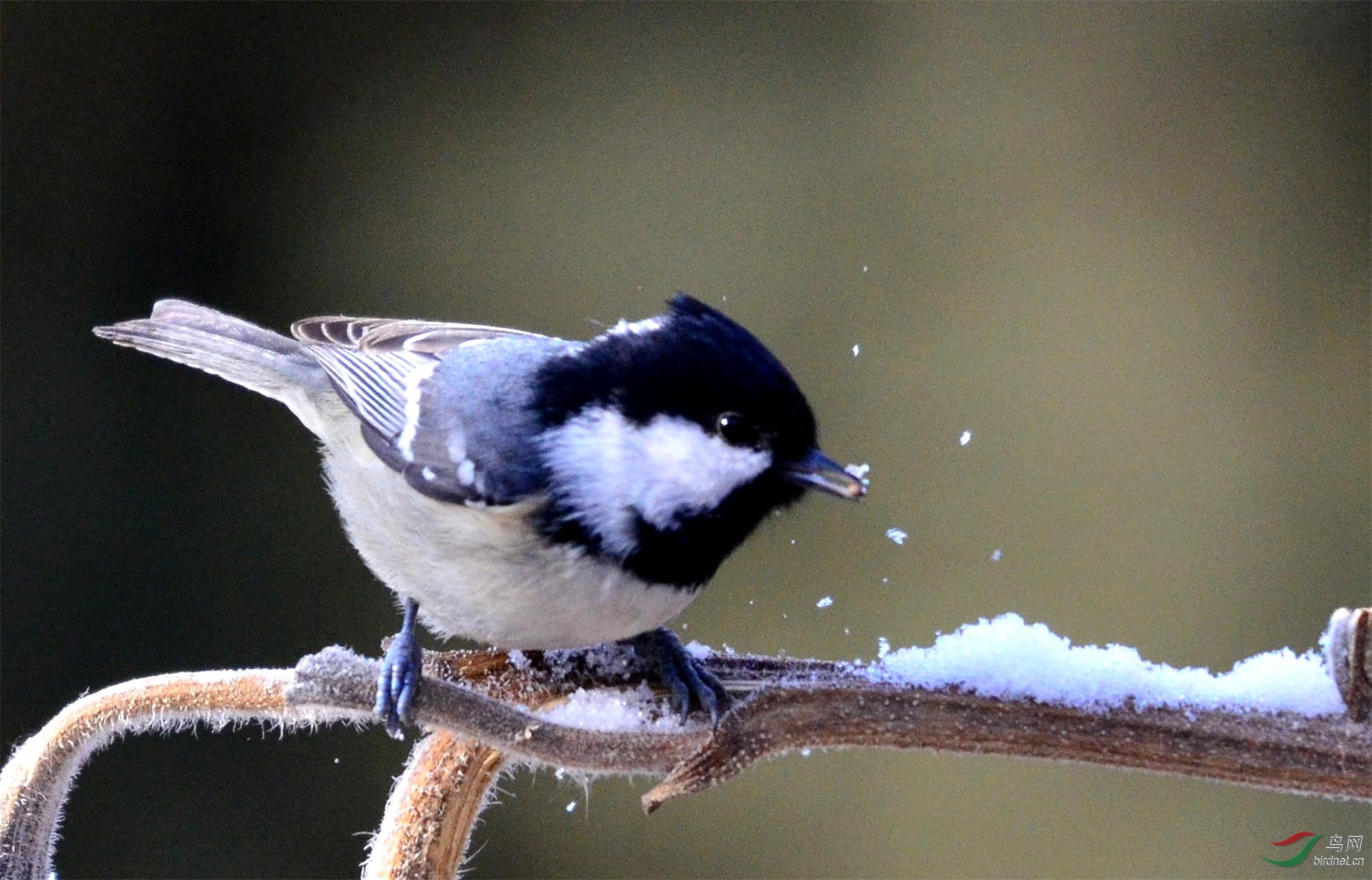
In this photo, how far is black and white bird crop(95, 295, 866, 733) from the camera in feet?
3.45

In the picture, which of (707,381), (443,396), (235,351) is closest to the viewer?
(707,381)

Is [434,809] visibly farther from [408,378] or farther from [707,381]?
[408,378]

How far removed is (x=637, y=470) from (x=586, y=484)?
0.06m

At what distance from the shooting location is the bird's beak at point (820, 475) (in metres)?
1.06

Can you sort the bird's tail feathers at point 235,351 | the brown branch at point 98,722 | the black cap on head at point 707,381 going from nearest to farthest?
the brown branch at point 98,722 → the black cap on head at point 707,381 → the bird's tail feathers at point 235,351

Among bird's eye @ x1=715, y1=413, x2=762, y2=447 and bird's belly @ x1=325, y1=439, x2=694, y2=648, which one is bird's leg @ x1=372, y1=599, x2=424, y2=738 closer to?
bird's belly @ x1=325, y1=439, x2=694, y2=648

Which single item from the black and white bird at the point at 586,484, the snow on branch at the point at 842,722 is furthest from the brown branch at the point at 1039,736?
the black and white bird at the point at 586,484

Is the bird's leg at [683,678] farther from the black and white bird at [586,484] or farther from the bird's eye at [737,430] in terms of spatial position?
the bird's eye at [737,430]

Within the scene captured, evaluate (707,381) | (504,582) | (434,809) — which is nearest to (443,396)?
(504,582)

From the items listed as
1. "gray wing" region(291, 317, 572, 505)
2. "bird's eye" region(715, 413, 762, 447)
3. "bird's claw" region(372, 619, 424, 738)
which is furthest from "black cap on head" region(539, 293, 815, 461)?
"bird's claw" region(372, 619, 424, 738)

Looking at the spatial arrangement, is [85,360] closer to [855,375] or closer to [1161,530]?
[855,375]

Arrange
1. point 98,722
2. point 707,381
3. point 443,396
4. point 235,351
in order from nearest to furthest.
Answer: point 98,722 < point 707,381 < point 443,396 < point 235,351

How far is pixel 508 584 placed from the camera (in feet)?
A: 3.67

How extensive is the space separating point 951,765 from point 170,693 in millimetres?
1721
